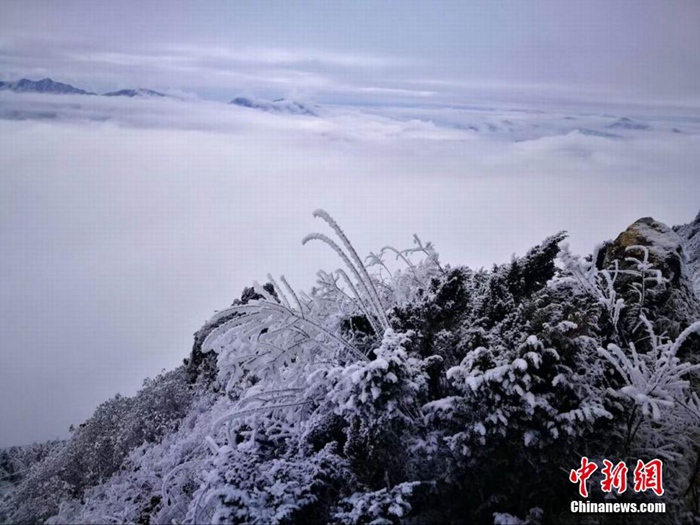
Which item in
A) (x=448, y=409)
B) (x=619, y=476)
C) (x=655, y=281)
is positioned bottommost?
(x=619, y=476)

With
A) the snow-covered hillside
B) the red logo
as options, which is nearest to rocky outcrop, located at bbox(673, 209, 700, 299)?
the snow-covered hillside

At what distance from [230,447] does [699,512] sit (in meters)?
3.69

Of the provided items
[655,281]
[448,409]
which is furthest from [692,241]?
Answer: [448,409]

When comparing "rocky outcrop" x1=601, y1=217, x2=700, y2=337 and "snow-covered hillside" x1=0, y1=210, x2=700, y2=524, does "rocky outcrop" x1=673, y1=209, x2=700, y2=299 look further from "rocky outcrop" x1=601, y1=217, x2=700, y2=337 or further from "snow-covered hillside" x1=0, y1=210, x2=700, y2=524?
"snow-covered hillside" x1=0, y1=210, x2=700, y2=524

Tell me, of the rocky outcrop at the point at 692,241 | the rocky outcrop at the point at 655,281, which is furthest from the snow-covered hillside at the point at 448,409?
the rocky outcrop at the point at 692,241

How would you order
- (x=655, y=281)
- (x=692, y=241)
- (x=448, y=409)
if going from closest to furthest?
1. (x=448, y=409)
2. (x=655, y=281)
3. (x=692, y=241)

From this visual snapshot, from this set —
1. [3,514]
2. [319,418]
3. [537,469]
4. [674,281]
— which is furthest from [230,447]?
[3,514]

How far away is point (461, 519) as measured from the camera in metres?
4.19

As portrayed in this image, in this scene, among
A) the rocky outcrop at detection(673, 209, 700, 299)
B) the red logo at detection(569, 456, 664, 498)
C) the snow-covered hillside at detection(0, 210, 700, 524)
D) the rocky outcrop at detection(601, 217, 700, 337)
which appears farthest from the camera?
the rocky outcrop at detection(673, 209, 700, 299)

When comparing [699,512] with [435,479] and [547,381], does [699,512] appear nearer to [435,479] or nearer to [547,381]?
[547,381]

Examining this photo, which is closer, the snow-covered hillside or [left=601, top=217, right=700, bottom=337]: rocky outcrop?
the snow-covered hillside

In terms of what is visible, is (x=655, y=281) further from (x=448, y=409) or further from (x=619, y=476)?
(x=448, y=409)

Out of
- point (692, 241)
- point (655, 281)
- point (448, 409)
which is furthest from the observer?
→ point (692, 241)

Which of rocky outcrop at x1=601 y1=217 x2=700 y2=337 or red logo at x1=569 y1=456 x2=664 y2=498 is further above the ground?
rocky outcrop at x1=601 y1=217 x2=700 y2=337
